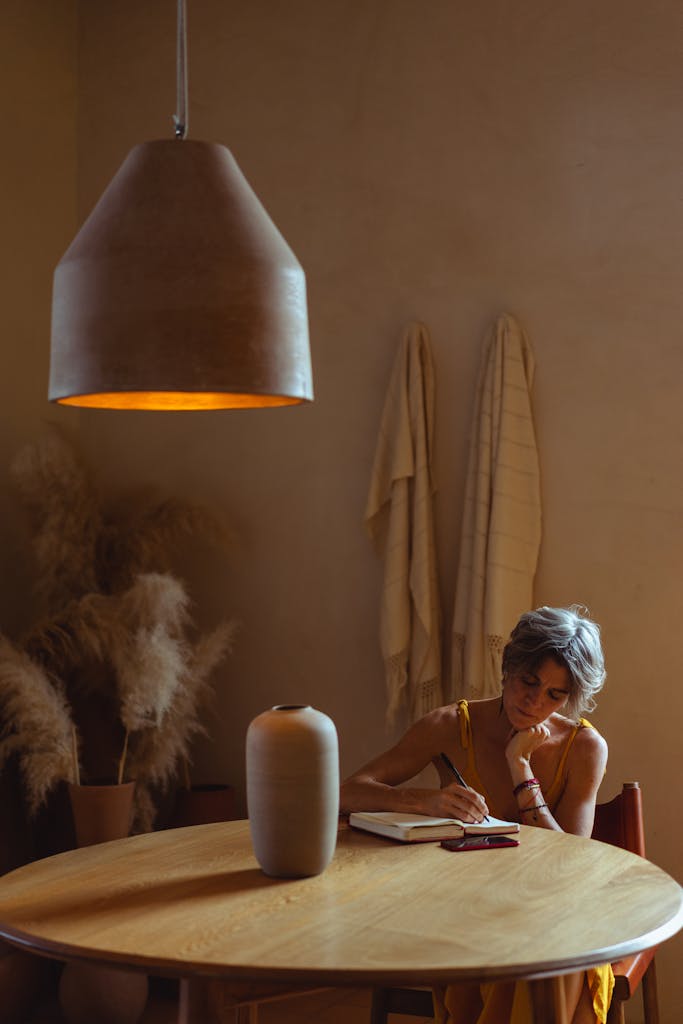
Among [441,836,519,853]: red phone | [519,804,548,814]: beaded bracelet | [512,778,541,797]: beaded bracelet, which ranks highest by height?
[512,778,541,797]: beaded bracelet

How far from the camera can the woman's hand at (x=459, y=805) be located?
2.42m

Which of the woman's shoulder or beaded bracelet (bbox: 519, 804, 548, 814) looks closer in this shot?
beaded bracelet (bbox: 519, 804, 548, 814)

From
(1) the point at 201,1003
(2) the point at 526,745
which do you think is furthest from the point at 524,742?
(1) the point at 201,1003

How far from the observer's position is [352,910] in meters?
1.90

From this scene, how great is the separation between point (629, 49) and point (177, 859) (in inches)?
104

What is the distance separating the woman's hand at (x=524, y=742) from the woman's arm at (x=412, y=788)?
0.19 meters

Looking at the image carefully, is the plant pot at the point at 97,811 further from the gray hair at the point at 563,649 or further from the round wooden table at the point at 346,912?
the gray hair at the point at 563,649

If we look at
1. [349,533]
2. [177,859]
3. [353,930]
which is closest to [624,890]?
[353,930]

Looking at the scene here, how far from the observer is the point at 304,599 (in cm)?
410

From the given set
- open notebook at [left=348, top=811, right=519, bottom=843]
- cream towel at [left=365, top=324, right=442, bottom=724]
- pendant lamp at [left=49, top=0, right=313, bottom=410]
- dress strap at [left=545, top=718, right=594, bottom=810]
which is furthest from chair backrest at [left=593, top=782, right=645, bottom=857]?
pendant lamp at [left=49, top=0, right=313, bottom=410]

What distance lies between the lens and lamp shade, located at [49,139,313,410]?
176 cm

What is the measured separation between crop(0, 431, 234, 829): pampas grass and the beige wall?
12.4 inches

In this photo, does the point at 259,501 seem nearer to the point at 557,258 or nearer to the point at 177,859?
the point at 557,258

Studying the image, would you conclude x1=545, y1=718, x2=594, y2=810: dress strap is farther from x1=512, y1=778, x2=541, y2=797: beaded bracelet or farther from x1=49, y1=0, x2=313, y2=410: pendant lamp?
x1=49, y1=0, x2=313, y2=410: pendant lamp
